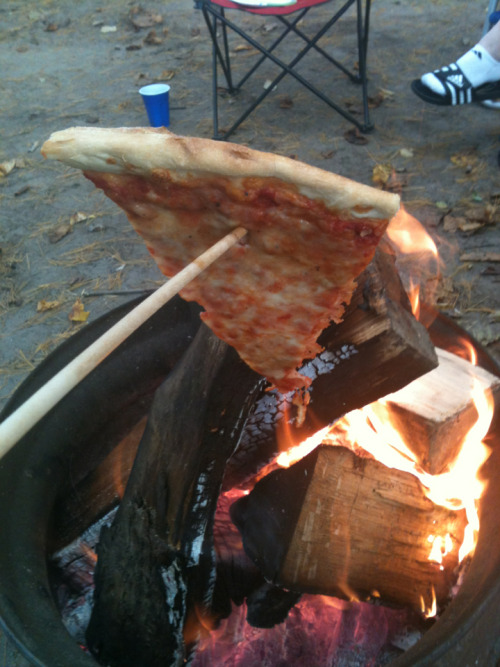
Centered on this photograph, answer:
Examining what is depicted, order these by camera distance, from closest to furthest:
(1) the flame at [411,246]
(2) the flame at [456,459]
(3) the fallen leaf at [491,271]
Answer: (2) the flame at [456,459] → (1) the flame at [411,246] → (3) the fallen leaf at [491,271]

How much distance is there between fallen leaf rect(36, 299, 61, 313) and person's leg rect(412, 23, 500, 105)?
3.75 m

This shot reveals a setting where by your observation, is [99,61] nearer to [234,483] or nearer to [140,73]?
[140,73]

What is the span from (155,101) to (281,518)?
462 centimetres

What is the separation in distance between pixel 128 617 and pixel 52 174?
4857 mm

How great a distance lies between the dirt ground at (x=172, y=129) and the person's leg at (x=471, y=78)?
1.39ft

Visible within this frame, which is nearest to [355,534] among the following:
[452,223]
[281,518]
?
[281,518]

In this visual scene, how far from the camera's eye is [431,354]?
5.53ft

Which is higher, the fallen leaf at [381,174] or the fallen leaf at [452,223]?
the fallen leaf at [381,174]

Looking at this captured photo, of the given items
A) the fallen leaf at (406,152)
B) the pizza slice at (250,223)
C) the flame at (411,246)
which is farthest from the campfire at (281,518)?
the fallen leaf at (406,152)

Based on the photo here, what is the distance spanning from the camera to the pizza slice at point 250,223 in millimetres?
1225

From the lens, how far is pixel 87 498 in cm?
199

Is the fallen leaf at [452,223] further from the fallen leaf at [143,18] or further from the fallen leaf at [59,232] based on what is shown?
the fallen leaf at [143,18]

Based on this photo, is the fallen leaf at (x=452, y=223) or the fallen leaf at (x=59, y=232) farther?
the fallen leaf at (x=59, y=232)

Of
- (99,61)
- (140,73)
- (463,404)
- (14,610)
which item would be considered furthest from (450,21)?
(14,610)
